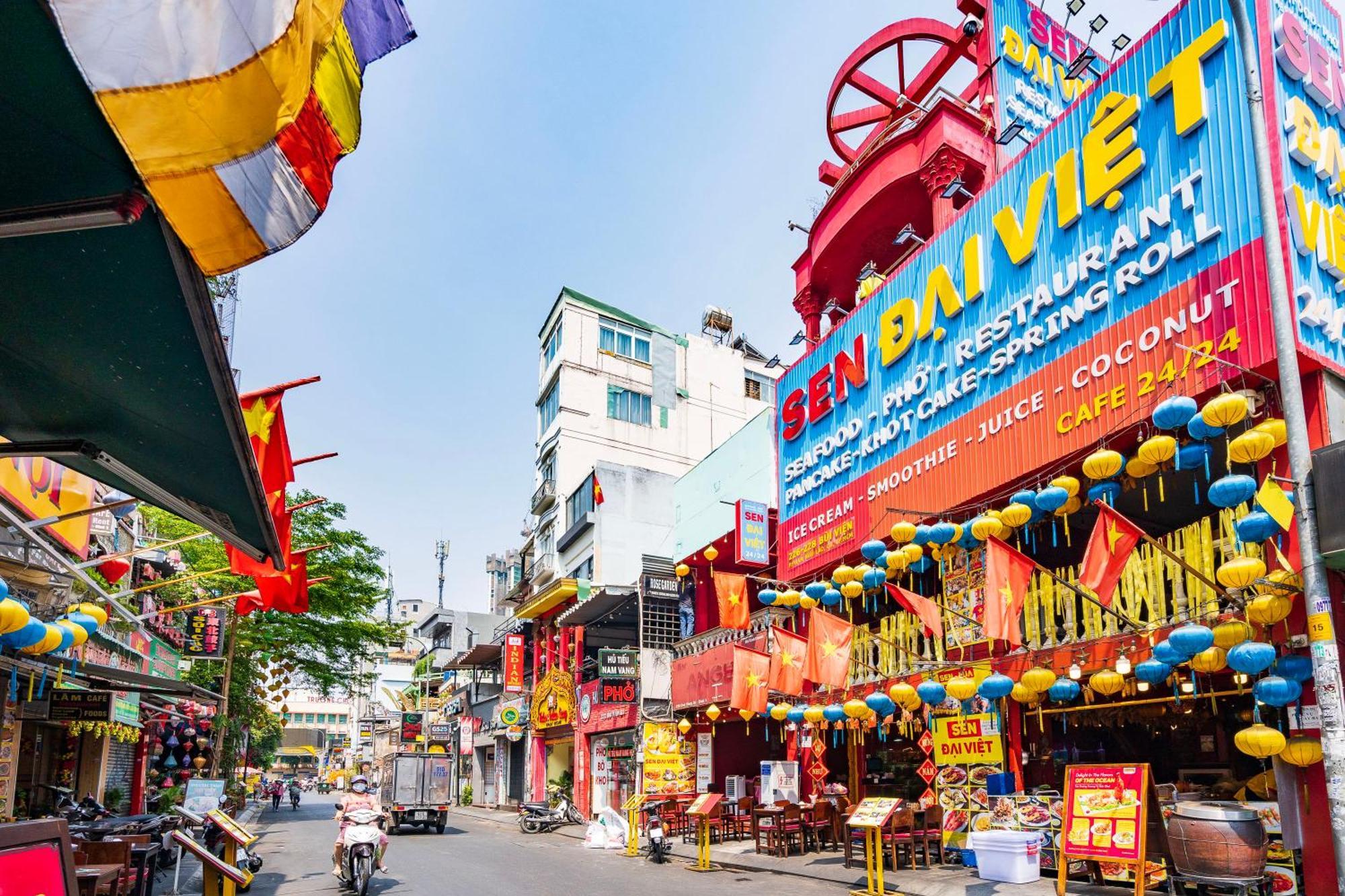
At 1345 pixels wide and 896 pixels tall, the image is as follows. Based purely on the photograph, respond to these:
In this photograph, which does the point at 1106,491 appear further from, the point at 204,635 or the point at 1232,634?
the point at 204,635

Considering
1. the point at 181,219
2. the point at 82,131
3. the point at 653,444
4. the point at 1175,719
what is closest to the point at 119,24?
the point at 82,131

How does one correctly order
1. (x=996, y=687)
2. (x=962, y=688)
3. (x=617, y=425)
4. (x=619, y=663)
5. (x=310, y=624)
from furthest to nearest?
(x=617, y=425)
(x=310, y=624)
(x=619, y=663)
(x=962, y=688)
(x=996, y=687)

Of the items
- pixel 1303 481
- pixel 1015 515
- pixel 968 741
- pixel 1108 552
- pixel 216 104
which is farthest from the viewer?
pixel 968 741

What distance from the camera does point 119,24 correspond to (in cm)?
291

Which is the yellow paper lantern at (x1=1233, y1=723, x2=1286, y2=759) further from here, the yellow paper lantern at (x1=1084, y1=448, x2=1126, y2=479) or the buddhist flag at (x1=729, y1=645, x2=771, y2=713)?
the buddhist flag at (x1=729, y1=645, x2=771, y2=713)

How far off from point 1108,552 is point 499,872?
38.5ft

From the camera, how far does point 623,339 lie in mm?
45031

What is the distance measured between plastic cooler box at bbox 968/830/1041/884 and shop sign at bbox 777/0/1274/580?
567 cm

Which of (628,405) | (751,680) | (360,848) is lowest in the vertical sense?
(360,848)

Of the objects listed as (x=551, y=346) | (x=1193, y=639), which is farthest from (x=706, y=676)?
(x=551, y=346)

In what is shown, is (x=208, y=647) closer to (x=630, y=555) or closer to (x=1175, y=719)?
(x=630, y=555)

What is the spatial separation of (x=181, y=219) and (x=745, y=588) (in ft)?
62.9

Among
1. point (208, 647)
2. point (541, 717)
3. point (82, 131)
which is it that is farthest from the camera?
point (541, 717)

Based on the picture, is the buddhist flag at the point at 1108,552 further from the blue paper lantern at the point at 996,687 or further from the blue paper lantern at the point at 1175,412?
the blue paper lantern at the point at 996,687
